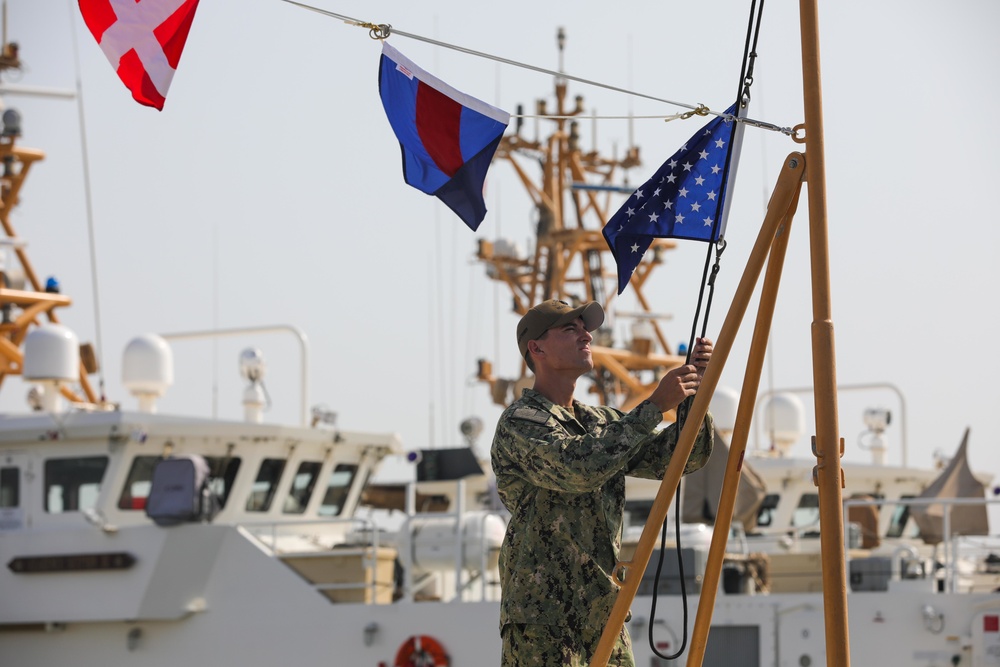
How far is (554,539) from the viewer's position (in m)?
4.32

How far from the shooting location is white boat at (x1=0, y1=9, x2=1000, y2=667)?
11.2 metres

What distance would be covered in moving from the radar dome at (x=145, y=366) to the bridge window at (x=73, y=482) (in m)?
1.26

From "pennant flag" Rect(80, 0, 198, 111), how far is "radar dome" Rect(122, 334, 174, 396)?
32.6ft

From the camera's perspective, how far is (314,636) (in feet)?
41.1

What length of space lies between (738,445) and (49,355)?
11.2 m

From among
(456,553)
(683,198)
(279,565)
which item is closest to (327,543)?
(279,565)

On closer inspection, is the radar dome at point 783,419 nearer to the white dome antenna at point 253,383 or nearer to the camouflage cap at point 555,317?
the white dome antenna at point 253,383

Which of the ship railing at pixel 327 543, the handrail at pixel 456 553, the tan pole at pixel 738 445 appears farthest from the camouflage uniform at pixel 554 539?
the handrail at pixel 456 553

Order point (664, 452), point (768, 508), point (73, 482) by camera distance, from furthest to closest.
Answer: point (768, 508) → point (73, 482) → point (664, 452)

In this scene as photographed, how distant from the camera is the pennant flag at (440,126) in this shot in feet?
15.6

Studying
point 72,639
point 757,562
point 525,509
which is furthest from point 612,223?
point 72,639

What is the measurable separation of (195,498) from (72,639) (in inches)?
72.5

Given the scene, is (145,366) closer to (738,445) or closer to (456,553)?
(456,553)

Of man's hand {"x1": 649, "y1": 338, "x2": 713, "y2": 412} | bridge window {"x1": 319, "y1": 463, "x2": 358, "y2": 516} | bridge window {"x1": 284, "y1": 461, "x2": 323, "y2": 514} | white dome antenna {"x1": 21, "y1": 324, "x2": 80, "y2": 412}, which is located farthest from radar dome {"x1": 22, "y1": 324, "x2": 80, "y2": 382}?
man's hand {"x1": 649, "y1": 338, "x2": 713, "y2": 412}
